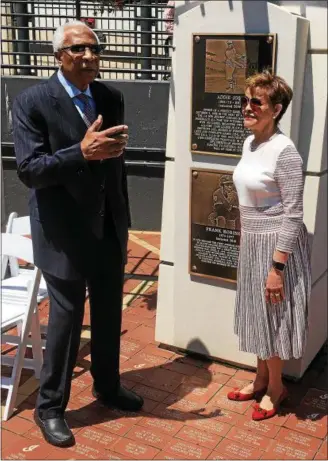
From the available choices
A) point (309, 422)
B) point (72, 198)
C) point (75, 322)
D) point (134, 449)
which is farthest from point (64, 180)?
point (309, 422)

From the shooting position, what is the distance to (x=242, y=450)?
2.97m

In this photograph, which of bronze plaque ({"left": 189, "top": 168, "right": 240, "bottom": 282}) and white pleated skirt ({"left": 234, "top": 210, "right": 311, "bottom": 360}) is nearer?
white pleated skirt ({"left": 234, "top": 210, "right": 311, "bottom": 360})

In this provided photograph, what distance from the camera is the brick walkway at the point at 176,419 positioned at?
297cm

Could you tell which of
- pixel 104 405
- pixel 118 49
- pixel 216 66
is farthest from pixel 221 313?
pixel 118 49

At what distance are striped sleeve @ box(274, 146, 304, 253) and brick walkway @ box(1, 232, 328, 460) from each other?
3.48 ft

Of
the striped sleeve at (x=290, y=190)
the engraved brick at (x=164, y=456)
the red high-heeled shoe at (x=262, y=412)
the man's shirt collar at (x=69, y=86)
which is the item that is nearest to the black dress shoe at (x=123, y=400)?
the engraved brick at (x=164, y=456)

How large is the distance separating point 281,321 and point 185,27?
177 cm

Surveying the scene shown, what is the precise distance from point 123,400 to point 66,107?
1686mm

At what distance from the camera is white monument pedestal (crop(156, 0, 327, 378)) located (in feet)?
10.1

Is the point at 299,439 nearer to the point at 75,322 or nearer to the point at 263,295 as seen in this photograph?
the point at 263,295

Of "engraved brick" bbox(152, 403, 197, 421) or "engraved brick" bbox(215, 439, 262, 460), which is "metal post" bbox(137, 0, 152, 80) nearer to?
"engraved brick" bbox(152, 403, 197, 421)

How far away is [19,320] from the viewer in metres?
3.38

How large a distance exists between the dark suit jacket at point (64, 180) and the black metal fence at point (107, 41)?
4105 millimetres

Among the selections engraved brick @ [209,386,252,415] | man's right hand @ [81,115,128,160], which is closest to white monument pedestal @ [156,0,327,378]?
engraved brick @ [209,386,252,415]
